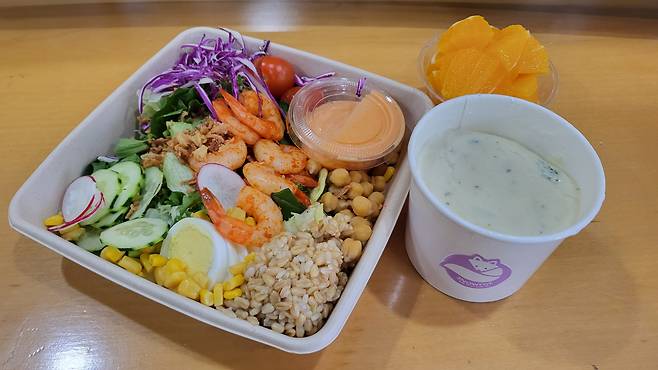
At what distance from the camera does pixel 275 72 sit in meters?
1.60

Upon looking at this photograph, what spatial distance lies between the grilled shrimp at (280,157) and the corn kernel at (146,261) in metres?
0.38

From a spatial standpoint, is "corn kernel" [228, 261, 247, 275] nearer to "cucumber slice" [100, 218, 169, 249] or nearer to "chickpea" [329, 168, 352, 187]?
"cucumber slice" [100, 218, 169, 249]

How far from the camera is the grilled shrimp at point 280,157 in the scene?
4.58 feet

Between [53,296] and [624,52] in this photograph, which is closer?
[53,296]

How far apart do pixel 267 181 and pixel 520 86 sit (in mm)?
760

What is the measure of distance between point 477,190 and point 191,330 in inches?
27.4

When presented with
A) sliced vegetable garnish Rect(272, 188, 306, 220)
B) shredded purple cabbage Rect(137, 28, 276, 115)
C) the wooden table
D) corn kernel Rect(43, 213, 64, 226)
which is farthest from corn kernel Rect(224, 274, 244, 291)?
shredded purple cabbage Rect(137, 28, 276, 115)

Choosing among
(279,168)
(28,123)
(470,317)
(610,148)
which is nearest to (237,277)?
(279,168)

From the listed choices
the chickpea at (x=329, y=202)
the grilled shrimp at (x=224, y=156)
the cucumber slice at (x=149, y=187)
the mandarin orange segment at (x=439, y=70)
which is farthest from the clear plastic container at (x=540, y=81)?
the cucumber slice at (x=149, y=187)

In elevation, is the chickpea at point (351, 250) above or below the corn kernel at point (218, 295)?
above

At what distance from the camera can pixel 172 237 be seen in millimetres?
1203

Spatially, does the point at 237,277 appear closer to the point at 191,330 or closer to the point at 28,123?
the point at 191,330

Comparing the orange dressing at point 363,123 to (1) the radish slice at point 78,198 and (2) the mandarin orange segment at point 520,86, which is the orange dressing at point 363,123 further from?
(1) the radish slice at point 78,198

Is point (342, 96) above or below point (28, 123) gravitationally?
above
